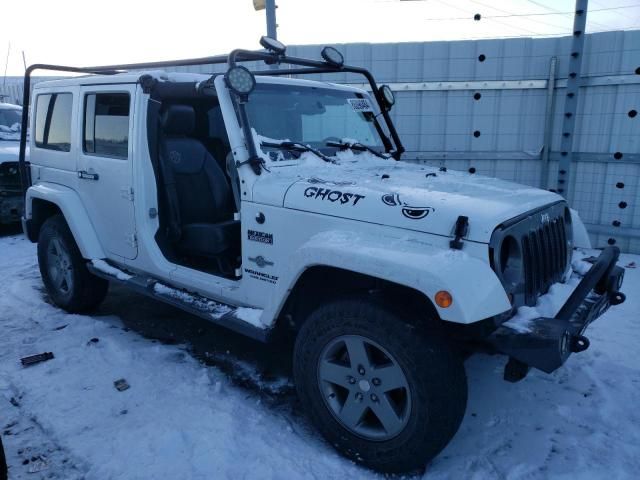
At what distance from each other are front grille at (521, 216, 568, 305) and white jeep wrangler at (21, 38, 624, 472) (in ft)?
0.05

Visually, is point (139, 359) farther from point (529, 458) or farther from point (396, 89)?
point (396, 89)

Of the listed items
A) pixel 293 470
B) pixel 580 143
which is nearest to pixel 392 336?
pixel 293 470

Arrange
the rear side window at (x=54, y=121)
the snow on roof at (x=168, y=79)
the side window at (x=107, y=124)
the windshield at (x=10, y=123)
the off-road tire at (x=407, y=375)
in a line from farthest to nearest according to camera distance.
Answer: the windshield at (x=10, y=123)
the rear side window at (x=54, y=121)
the side window at (x=107, y=124)
the snow on roof at (x=168, y=79)
the off-road tire at (x=407, y=375)

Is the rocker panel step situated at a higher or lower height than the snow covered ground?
higher

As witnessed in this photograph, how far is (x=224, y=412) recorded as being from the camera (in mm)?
3109

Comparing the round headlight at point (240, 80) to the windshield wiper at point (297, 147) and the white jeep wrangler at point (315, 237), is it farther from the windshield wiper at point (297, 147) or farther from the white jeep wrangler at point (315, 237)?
the windshield wiper at point (297, 147)

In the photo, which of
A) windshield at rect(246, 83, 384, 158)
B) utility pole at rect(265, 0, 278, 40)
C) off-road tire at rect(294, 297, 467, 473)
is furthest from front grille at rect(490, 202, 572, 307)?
utility pole at rect(265, 0, 278, 40)

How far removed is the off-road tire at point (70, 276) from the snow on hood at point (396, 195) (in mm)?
2301

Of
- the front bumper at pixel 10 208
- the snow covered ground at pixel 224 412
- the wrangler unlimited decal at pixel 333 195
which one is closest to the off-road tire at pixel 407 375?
the snow covered ground at pixel 224 412

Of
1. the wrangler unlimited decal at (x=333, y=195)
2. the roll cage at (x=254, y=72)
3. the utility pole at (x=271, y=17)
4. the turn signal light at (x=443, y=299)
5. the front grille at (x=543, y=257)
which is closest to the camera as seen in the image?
the turn signal light at (x=443, y=299)

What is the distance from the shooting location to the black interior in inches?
148

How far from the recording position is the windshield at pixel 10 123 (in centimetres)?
899

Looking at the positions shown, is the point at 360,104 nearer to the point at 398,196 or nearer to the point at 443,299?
the point at 398,196

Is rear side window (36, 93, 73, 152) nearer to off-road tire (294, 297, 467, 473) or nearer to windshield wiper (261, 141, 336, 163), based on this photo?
windshield wiper (261, 141, 336, 163)
